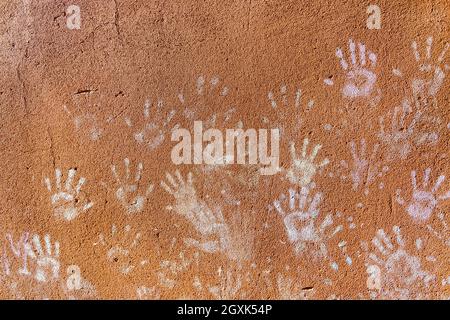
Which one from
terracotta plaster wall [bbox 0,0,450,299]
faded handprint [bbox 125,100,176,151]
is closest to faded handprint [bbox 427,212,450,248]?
terracotta plaster wall [bbox 0,0,450,299]

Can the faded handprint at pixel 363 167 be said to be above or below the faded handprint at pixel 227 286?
above

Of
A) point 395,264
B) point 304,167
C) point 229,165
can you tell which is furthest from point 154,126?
point 395,264

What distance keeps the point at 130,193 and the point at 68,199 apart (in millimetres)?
241

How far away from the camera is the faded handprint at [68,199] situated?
1.98 meters

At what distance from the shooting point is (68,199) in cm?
198

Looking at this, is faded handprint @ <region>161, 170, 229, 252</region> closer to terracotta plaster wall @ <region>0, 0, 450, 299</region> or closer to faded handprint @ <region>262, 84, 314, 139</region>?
terracotta plaster wall @ <region>0, 0, 450, 299</region>

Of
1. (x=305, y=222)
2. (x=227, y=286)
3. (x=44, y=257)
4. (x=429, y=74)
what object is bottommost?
(x=227, y=286)

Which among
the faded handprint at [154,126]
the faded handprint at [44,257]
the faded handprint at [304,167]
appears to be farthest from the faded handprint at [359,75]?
the faded handprint at [44,257]

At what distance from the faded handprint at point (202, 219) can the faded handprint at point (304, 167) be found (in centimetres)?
31

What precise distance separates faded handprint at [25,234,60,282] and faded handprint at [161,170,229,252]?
48 centimetres

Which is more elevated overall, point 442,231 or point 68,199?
point 68,199

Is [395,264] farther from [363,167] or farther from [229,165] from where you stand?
[229,165]

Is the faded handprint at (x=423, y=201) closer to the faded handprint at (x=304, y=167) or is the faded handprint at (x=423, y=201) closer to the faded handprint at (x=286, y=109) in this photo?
the faded handprint at (x=304, y=167)
